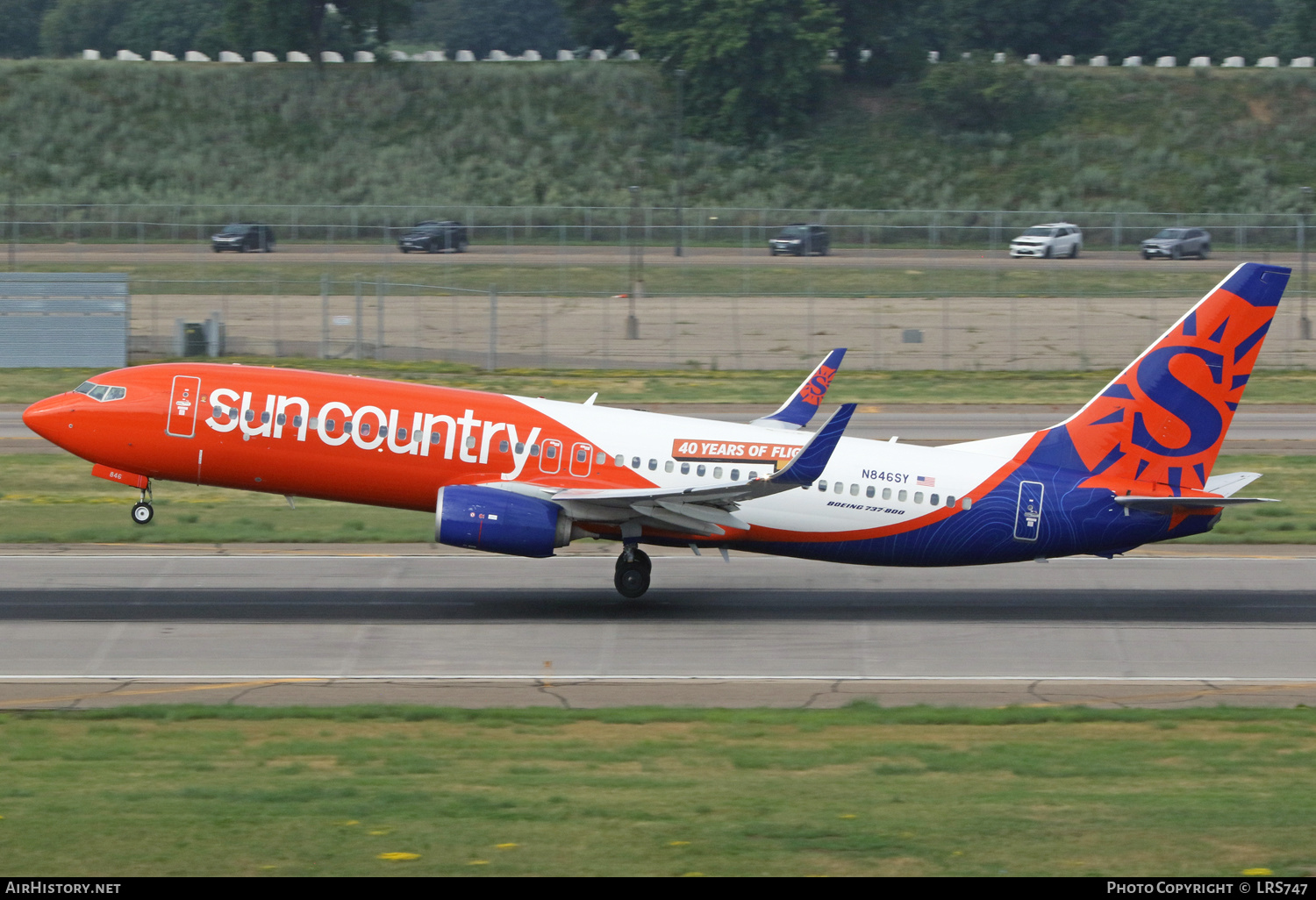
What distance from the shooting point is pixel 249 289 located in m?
78.4

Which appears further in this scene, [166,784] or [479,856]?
[166,784]

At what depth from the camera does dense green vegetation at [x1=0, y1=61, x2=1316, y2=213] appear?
107 m

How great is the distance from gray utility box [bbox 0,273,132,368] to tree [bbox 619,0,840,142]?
202 ft

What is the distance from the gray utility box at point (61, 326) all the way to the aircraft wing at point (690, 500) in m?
39.9

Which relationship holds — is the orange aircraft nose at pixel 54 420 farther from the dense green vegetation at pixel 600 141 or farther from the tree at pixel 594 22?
the tree at pixel 594 22

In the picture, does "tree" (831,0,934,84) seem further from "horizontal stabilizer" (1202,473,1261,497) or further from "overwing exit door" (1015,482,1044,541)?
"overwing exit door" (1015,482,1044,541)

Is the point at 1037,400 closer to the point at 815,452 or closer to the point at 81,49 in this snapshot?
the point at 815,452

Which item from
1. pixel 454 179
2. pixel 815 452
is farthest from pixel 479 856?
pixel 454 179

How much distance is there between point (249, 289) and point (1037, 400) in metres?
42.9

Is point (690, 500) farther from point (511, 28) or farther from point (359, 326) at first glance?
point (511, 28)

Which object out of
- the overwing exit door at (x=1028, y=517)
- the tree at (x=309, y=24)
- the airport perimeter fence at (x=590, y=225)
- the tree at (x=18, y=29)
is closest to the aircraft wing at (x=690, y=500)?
the overwing exit door at (x=1028, y=517)

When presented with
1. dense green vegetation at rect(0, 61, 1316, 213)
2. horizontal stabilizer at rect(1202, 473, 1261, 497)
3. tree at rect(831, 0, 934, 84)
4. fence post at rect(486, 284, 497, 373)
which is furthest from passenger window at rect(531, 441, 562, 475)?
tree at rect(831, 0, 934, 84)

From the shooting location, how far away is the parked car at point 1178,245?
285 ft

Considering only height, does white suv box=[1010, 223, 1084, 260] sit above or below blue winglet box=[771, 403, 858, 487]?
above
